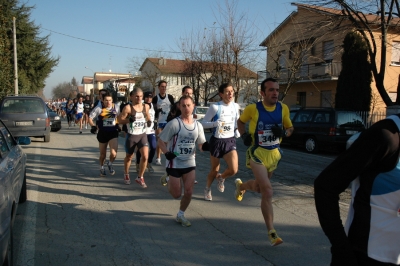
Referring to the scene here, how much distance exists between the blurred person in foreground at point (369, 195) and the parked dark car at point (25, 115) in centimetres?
1436

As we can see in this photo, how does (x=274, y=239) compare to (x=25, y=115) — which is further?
(x=25, y=115)

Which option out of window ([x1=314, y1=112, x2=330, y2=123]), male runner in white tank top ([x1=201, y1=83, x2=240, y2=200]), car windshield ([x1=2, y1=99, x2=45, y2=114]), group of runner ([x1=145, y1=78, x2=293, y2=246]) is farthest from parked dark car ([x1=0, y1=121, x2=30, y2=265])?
window ([x1=314, y1=112, x2=330, y2=123])

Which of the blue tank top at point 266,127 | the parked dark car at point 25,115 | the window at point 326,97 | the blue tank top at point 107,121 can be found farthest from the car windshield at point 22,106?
the window at point 326,97

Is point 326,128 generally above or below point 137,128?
below

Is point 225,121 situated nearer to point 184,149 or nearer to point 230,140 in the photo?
point 230,140

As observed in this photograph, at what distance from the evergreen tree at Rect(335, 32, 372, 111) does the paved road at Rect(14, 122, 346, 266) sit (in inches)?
549

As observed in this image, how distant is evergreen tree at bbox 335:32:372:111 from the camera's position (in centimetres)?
2014

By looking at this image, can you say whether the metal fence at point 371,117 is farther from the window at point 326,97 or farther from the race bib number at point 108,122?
the race bib number at point 108,122

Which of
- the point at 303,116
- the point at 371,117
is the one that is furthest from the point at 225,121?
the point at 371,117

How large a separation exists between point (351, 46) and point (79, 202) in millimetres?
18083

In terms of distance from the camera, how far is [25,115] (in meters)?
14.4

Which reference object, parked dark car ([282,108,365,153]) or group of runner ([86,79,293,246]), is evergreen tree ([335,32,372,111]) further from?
group of runner ([86,79,293,246])

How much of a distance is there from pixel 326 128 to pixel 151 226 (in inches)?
394

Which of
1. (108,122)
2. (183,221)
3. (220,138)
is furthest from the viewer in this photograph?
(108,122)
